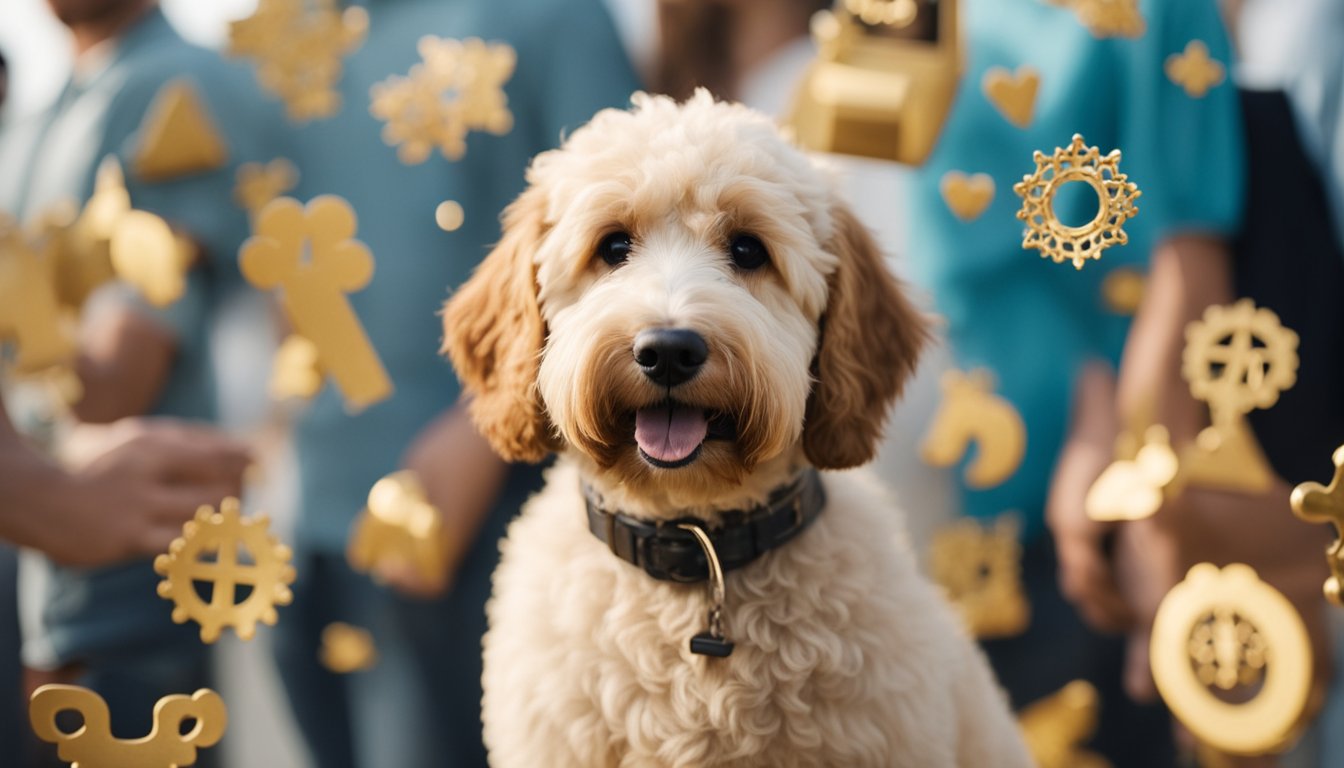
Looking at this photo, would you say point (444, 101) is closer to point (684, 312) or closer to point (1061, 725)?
point (684, 312)

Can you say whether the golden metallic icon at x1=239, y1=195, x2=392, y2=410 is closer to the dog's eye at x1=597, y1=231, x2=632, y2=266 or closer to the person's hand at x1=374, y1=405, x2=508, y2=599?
the dog's eye at x1=597, y1=231, x2=632, y2=266

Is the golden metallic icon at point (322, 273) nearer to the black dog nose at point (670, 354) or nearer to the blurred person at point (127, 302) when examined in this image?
the black dog nose at point (670, 354)

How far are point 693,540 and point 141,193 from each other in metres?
2.02

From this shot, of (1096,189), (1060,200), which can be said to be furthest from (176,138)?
(1096,189)

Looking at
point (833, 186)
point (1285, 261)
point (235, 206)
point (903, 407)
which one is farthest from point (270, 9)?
point (1285, 261)

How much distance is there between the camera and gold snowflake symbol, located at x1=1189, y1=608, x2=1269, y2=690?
65.7 inches

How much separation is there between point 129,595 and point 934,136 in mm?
2275

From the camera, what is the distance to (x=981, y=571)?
108 inches

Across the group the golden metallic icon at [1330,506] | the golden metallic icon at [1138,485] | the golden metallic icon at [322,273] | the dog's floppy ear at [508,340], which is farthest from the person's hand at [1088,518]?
the golden metallic icon at [322,273]

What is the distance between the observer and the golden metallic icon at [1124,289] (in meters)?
2.54

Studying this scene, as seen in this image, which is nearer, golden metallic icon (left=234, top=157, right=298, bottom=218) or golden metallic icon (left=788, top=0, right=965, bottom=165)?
golden metallic icon (left=788, top=0, right=965, bottom=165)

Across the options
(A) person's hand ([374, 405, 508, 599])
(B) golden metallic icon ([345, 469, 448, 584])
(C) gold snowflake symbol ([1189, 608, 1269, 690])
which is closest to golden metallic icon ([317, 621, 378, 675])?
(A) person's hand ([374, 405, 508, 599])

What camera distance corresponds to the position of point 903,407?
9.34 ft

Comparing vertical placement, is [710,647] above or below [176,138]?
above
